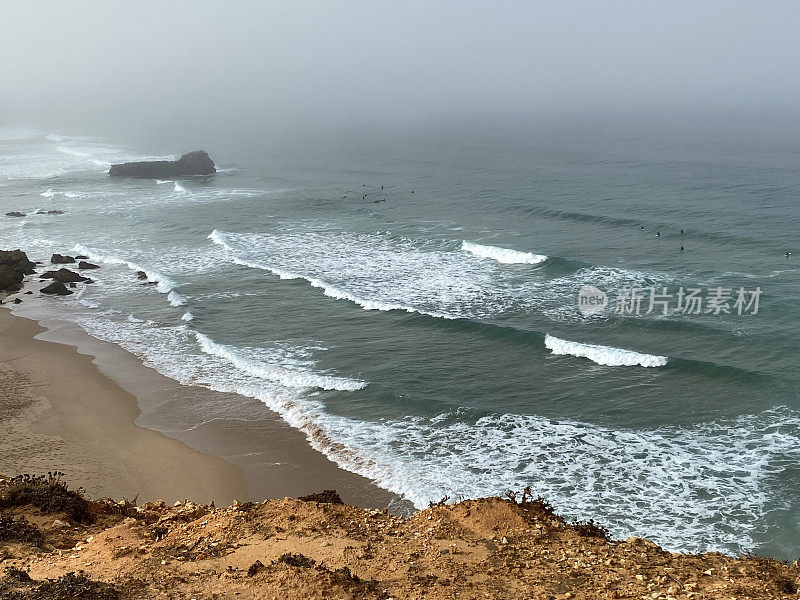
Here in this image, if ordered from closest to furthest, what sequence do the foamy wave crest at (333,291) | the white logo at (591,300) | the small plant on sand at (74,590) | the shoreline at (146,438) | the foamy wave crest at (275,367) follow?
1. the small plant on sand at (74,590)
2. the shoreline at (146,438)
3. the foamy wave crest at (275,367)
4. the white logo at (591,300)
5. the foamy wave crest at (333,291)

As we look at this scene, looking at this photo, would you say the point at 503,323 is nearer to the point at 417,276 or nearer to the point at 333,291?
the point at 417,276

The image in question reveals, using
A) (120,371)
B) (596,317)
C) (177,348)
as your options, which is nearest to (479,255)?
(596,317)

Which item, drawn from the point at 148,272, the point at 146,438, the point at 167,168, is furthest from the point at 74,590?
the point at 167,168

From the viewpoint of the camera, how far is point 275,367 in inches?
1093

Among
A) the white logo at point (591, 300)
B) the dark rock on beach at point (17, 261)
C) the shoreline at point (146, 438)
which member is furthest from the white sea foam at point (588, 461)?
the dark rock on beach at point (17, 261)

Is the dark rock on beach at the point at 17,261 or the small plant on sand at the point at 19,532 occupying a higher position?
the dark rock on beach at the point at 17,261

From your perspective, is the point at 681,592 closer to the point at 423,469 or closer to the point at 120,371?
the point at 423,469

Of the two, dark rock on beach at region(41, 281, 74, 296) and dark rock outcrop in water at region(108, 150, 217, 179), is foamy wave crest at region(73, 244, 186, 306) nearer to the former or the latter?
dark rock on beach at region(41, 281, 74, 296)

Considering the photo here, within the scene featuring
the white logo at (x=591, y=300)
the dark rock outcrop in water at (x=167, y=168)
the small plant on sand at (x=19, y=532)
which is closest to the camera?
the small plant on sand at (x=19, y=532)

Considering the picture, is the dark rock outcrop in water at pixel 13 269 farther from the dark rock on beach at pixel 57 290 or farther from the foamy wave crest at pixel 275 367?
the foamy wave crest at pixel 275 367

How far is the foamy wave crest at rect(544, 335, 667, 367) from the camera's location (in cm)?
2711

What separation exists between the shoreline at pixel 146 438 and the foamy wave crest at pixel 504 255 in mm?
22070

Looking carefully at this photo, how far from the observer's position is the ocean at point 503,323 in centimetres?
1997

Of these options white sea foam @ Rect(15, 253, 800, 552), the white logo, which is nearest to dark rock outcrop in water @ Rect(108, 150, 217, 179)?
the white logo
